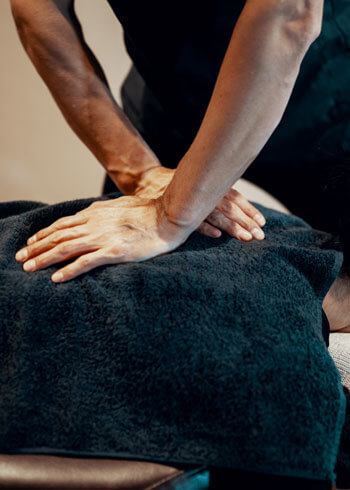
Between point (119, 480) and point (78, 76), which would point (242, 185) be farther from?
point (119, 480)

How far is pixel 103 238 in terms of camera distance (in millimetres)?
626

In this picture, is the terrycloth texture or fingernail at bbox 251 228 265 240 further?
fingernail at bbox 251 228 265 240

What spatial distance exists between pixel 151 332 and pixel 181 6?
0.56m

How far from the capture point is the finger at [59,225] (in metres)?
0.65

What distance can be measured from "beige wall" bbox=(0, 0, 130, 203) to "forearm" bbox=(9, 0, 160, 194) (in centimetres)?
35

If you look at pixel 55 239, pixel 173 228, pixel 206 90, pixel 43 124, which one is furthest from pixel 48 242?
pixel 43 124

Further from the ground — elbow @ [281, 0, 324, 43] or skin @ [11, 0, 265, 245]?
elbow @ [281, 0, 324, 43]

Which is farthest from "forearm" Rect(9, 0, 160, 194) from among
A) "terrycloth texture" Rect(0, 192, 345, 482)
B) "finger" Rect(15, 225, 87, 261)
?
"terrycloth texture" Rect(0, 192, 345, 482)

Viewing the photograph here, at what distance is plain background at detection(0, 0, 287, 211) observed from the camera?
3.80 feet

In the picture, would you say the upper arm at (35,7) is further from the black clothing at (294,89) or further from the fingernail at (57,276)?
the fingernail at (57,276)

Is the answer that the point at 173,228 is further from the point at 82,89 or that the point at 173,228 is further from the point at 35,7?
the point at 35,7

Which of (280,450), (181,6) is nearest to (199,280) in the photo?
(280,450)

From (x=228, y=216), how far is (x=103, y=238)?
0.22m

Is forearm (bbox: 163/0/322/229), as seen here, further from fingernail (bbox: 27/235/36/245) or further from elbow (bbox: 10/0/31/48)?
elbow (bbox: 10/0/31/48)
